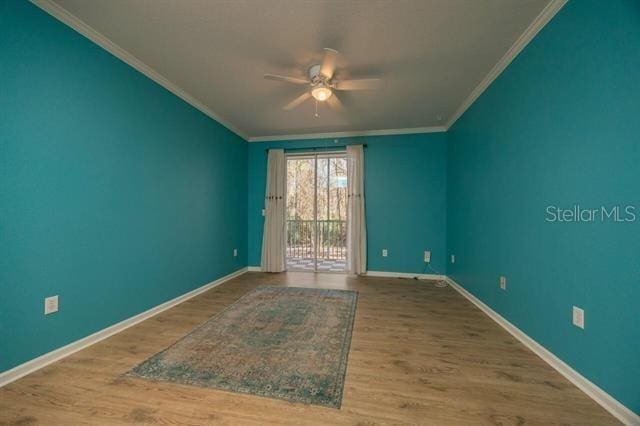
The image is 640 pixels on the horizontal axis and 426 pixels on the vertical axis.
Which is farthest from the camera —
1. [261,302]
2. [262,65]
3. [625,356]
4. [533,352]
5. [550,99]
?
[261,302]

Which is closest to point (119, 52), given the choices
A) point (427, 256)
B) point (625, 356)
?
point (625, 356)

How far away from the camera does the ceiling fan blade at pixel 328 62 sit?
195cm

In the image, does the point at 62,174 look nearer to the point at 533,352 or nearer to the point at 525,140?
the point at 525,140

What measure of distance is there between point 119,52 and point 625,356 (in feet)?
13.8

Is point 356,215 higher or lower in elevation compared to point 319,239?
higher

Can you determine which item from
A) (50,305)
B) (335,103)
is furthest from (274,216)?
(50,305)

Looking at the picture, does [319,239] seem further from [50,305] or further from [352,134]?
[50,305]

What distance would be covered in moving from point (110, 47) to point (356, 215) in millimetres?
3723

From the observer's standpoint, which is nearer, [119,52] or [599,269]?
[599,269]

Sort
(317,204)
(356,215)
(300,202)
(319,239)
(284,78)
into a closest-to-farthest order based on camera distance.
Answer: (284,78) < (356,215) < (317,204) < (300,202) < (319,239)

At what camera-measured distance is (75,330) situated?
75.1 inches

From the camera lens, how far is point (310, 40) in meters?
2.08

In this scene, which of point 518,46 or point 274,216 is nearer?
point 518,46

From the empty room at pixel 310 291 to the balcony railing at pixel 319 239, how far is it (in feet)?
7.08
